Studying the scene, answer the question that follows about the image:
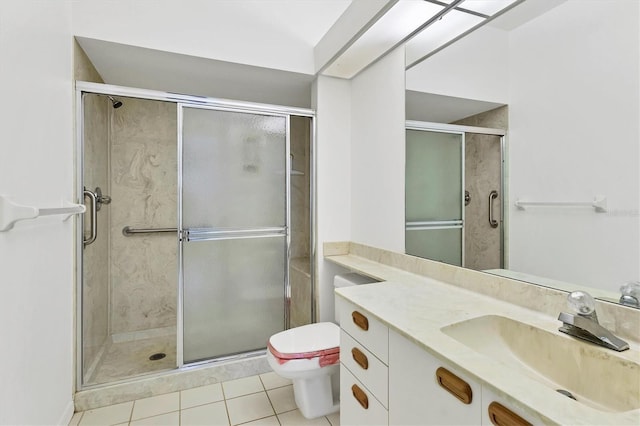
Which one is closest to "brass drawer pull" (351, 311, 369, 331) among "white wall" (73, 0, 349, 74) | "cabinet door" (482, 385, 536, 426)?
"cabinet door" (482, 385, 536, 426)

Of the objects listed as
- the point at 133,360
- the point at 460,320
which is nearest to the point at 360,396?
the point at 460,320

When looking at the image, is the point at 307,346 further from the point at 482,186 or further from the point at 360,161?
the point at 360,161

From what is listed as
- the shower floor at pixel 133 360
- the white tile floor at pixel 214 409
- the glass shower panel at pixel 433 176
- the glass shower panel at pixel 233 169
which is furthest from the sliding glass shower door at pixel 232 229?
the glass shower panel at pixel 433 176

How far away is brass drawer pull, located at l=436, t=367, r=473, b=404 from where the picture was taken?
791mm

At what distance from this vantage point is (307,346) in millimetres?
1744

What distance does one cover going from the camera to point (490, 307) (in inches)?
49.0

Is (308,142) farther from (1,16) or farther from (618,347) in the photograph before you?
(618,347)

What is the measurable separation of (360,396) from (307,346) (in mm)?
518

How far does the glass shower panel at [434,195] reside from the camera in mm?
1720

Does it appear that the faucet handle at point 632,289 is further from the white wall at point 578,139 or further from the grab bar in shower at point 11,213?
the grab bar in shower at point 11,213

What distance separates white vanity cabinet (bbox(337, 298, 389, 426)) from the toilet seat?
0.88 ft

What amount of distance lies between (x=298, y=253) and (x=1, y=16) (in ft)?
8.00

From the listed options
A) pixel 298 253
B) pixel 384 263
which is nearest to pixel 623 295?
pixel 384 263

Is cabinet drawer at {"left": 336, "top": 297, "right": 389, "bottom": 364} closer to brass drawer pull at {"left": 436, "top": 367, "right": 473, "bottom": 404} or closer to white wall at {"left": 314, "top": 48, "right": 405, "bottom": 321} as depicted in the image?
brass drawer pull at {"left": 436, "top": 367, "right": 473, "bottom": 404}
